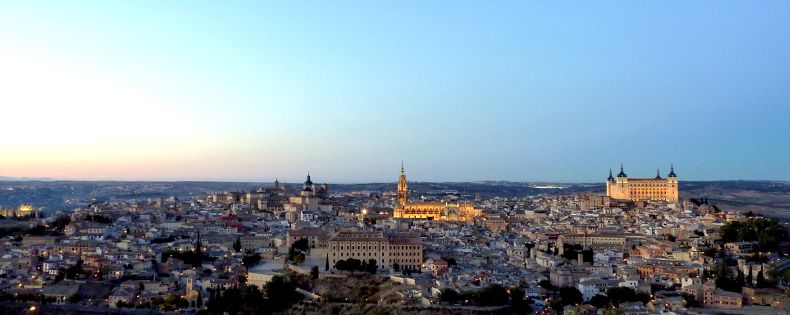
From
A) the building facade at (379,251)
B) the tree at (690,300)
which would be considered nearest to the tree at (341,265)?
the building facade at (379,251)

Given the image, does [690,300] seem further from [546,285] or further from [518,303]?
[518,303]

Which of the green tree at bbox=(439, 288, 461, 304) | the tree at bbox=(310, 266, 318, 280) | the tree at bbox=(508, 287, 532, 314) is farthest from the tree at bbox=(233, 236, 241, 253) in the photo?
the tree at bbox=(508, 287, 532, 314)

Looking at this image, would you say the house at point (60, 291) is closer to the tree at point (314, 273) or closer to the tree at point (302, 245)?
the tree at point (314, 273)

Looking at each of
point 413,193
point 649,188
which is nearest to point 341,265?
point 649,188

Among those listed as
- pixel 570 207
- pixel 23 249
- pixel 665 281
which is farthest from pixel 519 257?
pixel 570 207

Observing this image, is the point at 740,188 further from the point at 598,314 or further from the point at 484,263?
the point at 598,314

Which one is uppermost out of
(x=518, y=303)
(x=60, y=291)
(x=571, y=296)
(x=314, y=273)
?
(x=314, y=273)
